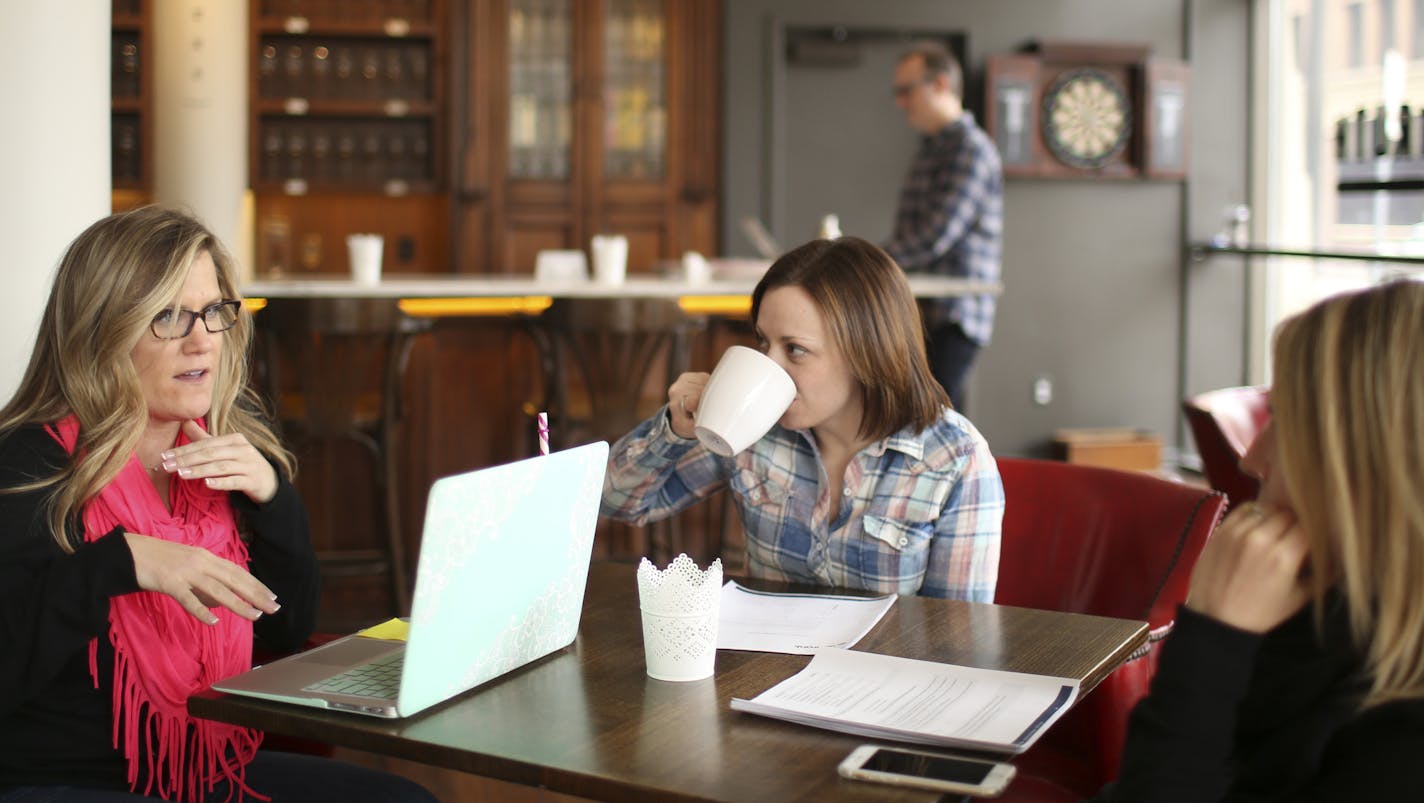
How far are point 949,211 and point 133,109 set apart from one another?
12.6 feet

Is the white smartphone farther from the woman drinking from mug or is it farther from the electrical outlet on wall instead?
the electrical outlet on wall

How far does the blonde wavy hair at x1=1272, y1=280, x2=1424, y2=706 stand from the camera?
1.03 metres

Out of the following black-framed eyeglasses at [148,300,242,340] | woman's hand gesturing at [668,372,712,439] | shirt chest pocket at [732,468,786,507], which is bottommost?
shirt chest pocket at [732,468,786,507]

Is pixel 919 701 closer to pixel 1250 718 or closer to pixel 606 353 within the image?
pixel 1250 718

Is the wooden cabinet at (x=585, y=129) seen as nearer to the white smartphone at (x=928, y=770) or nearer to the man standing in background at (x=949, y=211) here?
the man standing in background at (x=949, y=211)

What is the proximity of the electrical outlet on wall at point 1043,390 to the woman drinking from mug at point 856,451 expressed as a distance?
4.98 m

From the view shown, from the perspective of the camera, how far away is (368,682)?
4.67 feet

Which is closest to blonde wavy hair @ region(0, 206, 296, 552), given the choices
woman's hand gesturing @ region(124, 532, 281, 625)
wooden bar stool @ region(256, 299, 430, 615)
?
woman's hand gesturing @ region(124, 532, 281, 625)

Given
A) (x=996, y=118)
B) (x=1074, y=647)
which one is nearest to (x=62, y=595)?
(x=1074, y=647)

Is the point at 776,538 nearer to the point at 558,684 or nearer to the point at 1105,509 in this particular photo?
the point at 1105,509

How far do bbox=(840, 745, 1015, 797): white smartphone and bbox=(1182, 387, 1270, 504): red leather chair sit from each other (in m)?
1.91

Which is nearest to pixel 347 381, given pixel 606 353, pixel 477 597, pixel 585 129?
pixel 606 353

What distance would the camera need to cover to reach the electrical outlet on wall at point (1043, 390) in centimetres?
686

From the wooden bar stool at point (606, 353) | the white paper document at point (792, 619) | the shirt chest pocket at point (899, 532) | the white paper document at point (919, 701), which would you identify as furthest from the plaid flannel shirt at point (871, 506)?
the wooden bar stool at point (606, 353)
